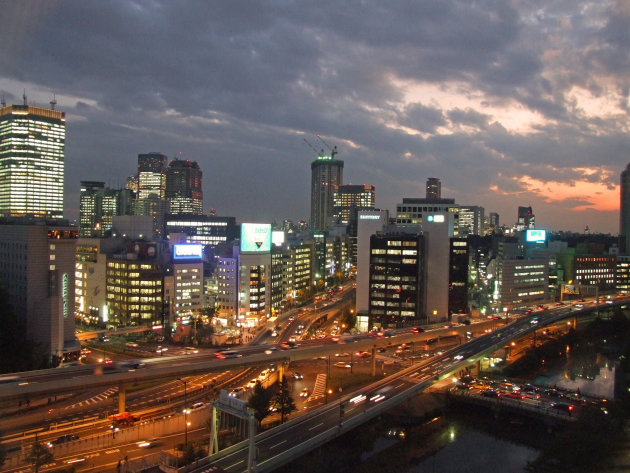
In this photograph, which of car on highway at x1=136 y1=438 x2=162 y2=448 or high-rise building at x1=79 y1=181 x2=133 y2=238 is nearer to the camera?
car on highway at x1=136 y1=438 x2=162 y2=448

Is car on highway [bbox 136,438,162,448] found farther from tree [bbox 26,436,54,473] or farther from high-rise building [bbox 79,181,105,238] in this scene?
high-rise building [bbox 79,181,105,238]

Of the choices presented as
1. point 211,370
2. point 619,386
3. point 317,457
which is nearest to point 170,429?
point 211,370

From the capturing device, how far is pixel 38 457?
1700cm

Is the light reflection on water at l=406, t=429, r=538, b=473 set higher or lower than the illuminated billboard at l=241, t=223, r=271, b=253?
lower

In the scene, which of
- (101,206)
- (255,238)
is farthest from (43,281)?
(101,206)

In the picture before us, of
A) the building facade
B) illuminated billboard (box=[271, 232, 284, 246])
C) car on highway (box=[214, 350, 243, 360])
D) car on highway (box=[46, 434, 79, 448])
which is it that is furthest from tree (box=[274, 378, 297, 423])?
illuminated billboard (box=[271, 232, 284, 246])

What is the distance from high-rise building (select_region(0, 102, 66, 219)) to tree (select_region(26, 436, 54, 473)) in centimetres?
7436

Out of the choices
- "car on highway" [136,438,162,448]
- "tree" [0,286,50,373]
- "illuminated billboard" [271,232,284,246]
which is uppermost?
"illuminated billboard" [271,232,284,246]

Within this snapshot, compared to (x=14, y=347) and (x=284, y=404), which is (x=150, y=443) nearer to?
(x=284, y=404)

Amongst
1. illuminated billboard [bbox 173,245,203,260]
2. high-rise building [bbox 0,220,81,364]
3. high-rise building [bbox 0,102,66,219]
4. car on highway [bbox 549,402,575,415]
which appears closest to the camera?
car on highway [bbox 549,402,575,415]

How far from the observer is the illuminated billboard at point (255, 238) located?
49.3m

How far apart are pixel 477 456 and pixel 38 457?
1679 cm

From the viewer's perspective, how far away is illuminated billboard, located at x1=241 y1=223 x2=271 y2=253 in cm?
4931

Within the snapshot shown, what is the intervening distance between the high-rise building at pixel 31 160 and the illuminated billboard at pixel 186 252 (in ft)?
153
